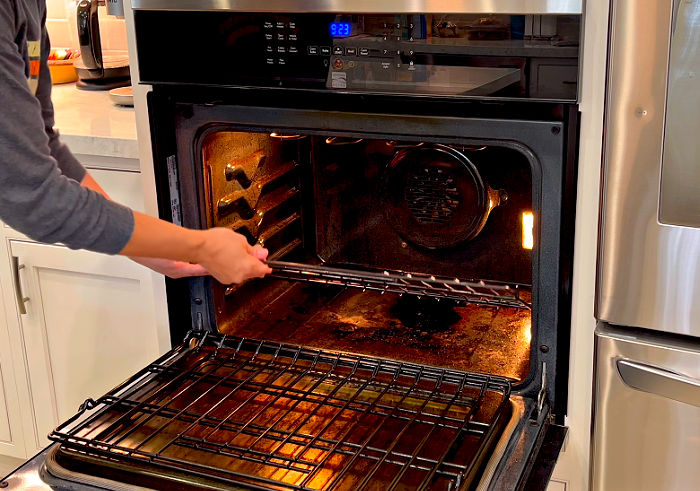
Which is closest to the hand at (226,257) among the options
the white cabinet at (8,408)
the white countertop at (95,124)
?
the white countertop at (95,124)

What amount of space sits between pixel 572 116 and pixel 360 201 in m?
0.57

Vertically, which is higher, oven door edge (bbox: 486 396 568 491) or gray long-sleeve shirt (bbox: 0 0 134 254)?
gray long-sleeve shirt (bbox: 0 0 134 254)

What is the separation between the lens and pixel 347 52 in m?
1.33

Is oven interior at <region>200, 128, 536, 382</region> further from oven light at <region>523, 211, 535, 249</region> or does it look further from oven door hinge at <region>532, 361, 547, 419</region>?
oven door hinge at <region>532, 361, 547, 419</region>

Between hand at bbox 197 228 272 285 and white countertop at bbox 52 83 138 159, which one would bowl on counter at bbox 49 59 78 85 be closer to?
white countertop at bbox 52 83 138 159

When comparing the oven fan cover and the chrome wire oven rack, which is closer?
the chrome wire oven rack

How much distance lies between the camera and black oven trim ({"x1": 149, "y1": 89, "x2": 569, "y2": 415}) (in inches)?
50.3

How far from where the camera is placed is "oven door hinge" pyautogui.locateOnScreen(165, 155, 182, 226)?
1527 mm

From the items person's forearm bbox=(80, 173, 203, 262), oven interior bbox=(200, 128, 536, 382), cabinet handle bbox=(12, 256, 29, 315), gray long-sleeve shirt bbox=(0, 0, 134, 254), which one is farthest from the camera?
cabinet handle bbox=(12, 256, 29, 315)

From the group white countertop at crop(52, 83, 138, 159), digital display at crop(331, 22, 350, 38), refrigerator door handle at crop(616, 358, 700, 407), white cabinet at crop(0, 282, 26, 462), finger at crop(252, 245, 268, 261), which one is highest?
digital display at crop(331, 22, 350, 38)

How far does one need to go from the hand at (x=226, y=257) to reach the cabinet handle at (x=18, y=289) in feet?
2.99

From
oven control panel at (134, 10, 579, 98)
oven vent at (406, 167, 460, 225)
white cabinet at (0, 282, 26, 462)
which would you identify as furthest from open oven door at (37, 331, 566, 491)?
white cabinet at (0, 282, 26, 462)

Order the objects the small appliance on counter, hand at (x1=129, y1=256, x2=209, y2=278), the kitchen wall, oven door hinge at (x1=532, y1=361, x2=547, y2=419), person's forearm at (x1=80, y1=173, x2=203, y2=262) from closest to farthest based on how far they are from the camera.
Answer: person's forearm at (x1=80, y1=173, x2=203, y2=262), oven door hinge at (x1=532, y1=361, x2=547, y2=419), hand at (x1=129, y1=256, x2=209, y2=278), the small appliance on counter, the kitchen wall

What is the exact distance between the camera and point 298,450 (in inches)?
50.9
